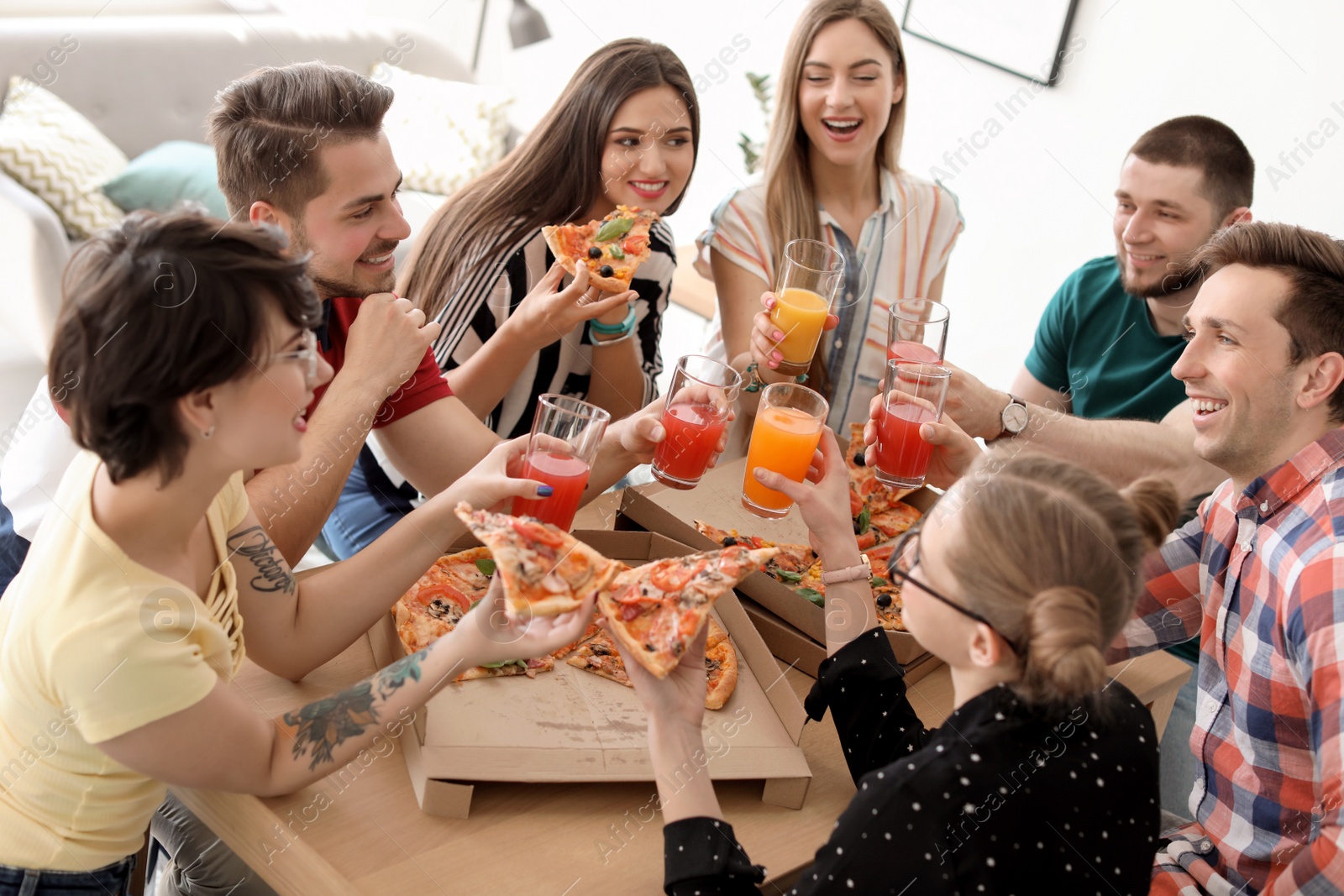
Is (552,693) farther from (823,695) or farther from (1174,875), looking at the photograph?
(1174,875)

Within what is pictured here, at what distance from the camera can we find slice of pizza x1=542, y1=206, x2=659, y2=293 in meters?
2.42

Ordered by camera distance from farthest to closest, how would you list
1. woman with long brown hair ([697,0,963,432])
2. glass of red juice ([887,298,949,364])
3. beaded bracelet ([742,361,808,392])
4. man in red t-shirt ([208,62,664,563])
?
woman with long brown hair ([697,0,963,432]) → beaded bracelet ([742,361,808,392]) → glass of red juice ([887,298,949,364]) → man in red t-shirt ([208,62,664,563])

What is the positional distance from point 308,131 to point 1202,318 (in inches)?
A: 65.1

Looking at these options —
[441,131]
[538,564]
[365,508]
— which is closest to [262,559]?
[538,564]

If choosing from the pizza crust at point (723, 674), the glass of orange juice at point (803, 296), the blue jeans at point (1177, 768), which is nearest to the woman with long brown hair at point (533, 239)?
the glass of orange juice at point (803, 296)

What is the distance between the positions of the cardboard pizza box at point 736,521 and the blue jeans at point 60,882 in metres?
0.97

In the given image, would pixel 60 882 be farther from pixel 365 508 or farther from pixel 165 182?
pixel 165 182

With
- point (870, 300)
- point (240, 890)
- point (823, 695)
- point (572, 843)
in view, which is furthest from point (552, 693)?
point (870, 300)

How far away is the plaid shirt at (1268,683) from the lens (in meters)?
1.52

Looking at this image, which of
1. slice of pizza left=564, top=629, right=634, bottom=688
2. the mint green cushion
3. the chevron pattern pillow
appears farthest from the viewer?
the mint green cushion

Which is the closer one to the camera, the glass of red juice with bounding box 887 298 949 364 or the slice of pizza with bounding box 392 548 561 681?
the slice of pizza with bounding box 392 548 561 681

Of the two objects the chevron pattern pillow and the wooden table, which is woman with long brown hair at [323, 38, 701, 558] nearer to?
the wooden table

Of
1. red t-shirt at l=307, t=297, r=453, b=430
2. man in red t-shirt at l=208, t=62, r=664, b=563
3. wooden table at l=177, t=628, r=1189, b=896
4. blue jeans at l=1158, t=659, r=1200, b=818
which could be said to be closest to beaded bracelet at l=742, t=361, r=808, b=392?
man in red t-shirt at l=208, t=62, r=664, b=563

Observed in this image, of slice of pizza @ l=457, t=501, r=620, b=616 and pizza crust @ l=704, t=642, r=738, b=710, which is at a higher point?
slice of pizza @ l=457, t=501, r=620, b=616
